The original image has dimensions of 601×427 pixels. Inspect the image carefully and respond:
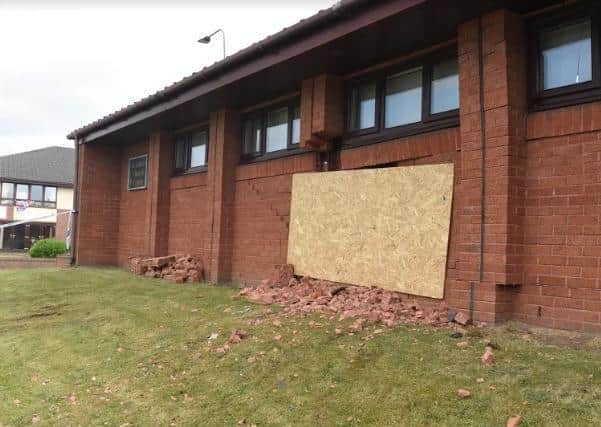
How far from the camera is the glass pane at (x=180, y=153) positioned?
12.5 metres

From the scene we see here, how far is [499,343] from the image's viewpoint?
15.6ft

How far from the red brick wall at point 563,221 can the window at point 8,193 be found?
1823 inches

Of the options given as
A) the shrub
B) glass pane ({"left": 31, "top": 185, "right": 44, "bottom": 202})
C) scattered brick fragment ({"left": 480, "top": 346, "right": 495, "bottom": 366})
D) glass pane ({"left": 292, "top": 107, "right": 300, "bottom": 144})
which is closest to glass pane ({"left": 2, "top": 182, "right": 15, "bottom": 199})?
glass pane ({"left": 31, "top": 185, "right": 44, "bottom": 202})

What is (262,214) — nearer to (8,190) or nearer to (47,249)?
(47,249)

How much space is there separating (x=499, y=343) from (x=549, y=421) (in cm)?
147

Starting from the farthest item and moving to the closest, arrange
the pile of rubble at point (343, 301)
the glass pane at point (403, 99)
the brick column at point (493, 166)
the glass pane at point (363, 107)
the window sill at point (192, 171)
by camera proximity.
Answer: the window sill at point (192, 171) < the glass pane at point (363, 107) < the glass pane at point (403, 99) < the pile of rubble at point (343, 301) < the brick column at point (493, 166)

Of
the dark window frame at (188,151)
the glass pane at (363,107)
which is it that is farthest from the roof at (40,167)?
the glass pane at (363,107)

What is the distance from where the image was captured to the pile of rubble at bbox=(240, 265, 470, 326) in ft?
18.9

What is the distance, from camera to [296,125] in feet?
29.8

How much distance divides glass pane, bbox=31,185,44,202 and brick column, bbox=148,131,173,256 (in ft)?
122

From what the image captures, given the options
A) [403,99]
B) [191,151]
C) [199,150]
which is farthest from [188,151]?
[403,99]

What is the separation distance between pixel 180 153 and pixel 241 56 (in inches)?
200

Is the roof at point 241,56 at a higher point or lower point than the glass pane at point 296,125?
higher

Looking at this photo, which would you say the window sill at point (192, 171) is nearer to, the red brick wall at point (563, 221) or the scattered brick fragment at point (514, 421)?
the red brick wall at point (563, 221)
